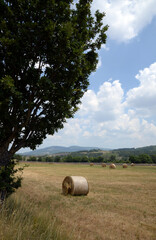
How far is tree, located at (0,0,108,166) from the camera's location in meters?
8.06

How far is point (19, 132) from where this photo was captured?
404 inches

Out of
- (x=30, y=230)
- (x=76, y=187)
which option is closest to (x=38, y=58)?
(x=30, y=230)

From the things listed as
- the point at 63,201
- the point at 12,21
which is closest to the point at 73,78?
the point at 12,21

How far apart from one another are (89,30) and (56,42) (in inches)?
104

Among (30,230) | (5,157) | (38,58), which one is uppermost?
(38,58)

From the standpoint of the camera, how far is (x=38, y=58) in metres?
9.49

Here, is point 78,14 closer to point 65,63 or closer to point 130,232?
point 65,63

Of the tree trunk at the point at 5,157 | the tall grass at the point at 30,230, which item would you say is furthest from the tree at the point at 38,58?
the tall grass at the point at 30,230

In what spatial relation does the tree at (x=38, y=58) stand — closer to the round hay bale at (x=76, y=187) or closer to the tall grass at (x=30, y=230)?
the tall grass at (x=30, y=230)

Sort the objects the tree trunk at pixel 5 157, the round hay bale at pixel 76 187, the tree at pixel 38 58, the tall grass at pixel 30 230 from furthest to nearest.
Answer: the round hay bale at pixel 76 187 → the tree trunk at pixel 5 157 → the tree at pixel 38 58 → the tall grass at pixel 30 230

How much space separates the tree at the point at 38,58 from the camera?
8.06m

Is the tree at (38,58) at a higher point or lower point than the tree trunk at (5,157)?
higher

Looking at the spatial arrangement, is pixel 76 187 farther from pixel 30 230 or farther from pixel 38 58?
pixel 38 58

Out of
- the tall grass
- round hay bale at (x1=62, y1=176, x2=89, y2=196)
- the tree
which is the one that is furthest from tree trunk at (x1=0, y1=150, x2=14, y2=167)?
round hay bale at (x1=62, y1=176, x2=89, y2=196)
